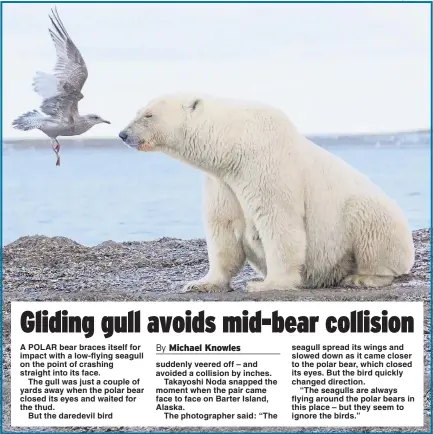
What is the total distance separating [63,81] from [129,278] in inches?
72.0

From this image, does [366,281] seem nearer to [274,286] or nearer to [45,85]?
[274,286]

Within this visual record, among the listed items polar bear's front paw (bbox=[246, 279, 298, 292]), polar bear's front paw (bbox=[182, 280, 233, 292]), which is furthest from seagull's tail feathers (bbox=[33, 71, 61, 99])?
polar bear's front paw (bbox=[246, 279, 298, 292])

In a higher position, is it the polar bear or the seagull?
the seagull

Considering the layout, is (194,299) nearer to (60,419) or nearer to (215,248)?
(215,248)

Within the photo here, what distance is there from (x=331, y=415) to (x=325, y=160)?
2298 millimetres

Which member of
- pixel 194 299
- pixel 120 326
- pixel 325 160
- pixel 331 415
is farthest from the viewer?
pixel 325 160

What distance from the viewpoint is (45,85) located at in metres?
8.24

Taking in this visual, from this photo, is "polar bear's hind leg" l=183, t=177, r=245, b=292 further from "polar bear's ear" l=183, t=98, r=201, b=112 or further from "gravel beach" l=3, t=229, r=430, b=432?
"polar bear's ear" l=183, t=98, r=201, b=112

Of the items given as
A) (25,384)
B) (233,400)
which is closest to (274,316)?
(233,400)

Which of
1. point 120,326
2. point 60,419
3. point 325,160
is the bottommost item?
point 60,419

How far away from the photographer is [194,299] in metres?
6.66

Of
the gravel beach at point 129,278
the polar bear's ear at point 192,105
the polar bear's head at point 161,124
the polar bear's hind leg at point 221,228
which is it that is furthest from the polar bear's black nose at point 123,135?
the gravel beach at point 129,278

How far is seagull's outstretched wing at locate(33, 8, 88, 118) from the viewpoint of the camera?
320 inches

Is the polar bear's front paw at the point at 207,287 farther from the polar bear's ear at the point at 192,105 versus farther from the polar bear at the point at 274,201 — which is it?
the polar bear's ear at the point at 192,105
